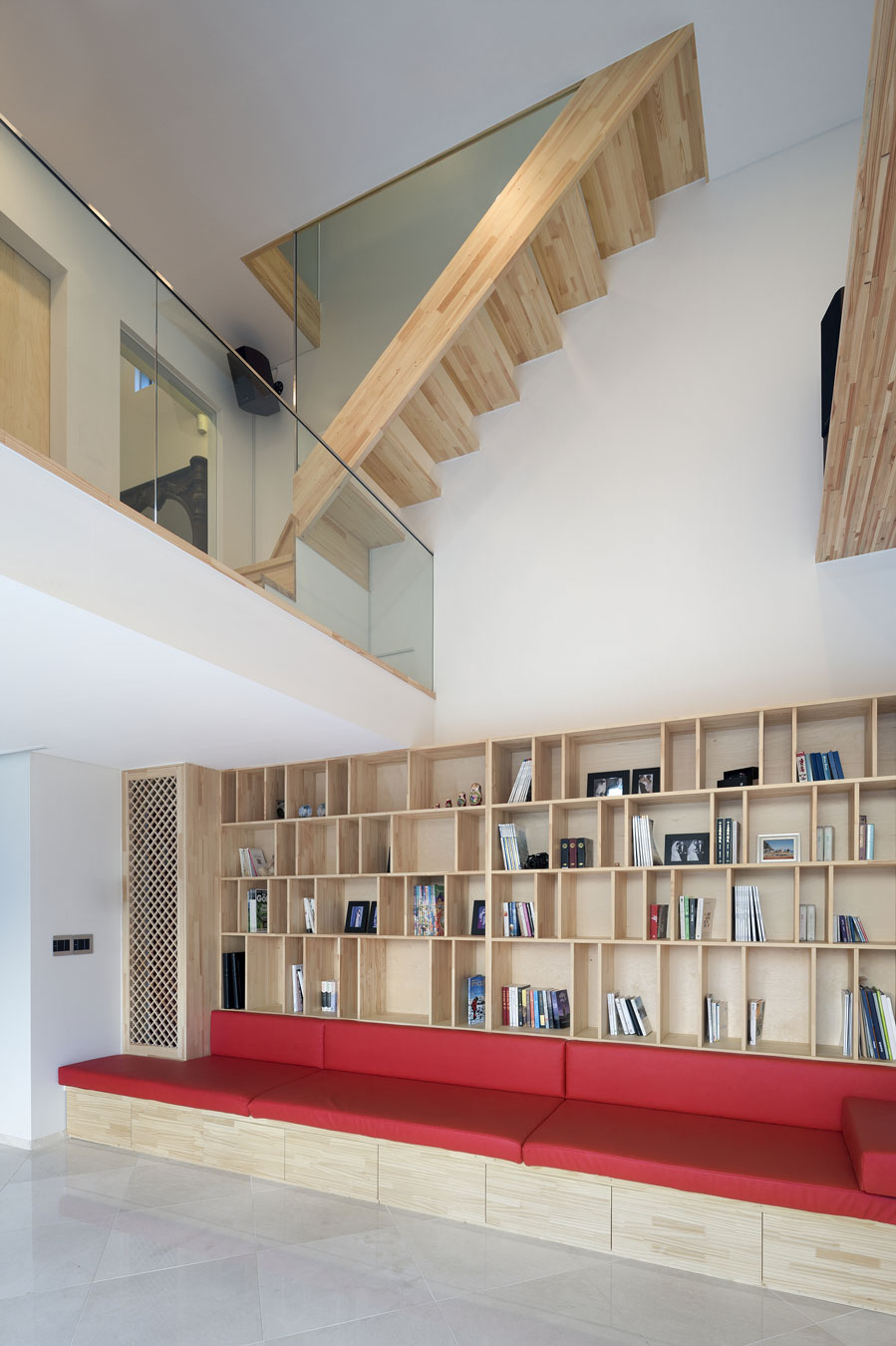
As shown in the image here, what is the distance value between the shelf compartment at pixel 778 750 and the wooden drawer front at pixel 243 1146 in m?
3.07

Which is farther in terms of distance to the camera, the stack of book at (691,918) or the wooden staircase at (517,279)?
the wooden staircase at (517,279)

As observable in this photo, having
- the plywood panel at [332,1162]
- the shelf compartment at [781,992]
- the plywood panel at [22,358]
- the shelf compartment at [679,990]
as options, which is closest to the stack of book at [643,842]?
the shelf compartment at [679,990]

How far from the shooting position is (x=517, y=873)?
4773 millimetres

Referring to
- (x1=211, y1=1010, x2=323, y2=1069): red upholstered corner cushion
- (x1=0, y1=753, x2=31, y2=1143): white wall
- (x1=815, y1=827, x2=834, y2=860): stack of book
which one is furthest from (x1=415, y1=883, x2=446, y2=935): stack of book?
(x1=0, y1=753, x2=31, y2=1143): white wall

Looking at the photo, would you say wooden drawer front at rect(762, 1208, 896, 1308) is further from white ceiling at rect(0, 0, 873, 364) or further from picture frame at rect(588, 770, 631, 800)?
white ceiling at rect(0, 0, 873, 364)

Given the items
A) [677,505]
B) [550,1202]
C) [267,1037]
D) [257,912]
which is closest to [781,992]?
[550,1202]

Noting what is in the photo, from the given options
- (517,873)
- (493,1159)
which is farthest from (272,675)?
(493,1159)

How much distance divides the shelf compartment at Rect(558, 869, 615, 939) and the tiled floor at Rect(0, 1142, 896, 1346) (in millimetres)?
1467

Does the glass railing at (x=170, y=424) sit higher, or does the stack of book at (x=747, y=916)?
the glass railing at (x=170, y=424)

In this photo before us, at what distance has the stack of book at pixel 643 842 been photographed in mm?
4301

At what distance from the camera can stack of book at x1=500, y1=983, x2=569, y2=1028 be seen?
14.8 ft

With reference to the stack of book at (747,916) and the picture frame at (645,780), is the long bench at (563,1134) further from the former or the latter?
the picture frame at (645,780)

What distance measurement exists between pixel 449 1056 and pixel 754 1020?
1583 mm

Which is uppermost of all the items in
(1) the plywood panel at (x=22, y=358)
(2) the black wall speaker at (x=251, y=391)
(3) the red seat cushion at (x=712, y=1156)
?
(2) the black wall speaker at (x=251, y=391)
